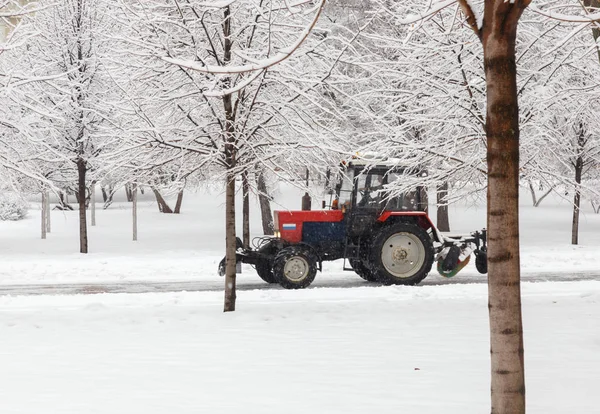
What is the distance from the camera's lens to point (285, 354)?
7.28 metres

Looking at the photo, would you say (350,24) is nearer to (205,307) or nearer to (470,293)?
(470,293)

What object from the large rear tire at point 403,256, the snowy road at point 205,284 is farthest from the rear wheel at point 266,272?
the large rear tire at point 403,256

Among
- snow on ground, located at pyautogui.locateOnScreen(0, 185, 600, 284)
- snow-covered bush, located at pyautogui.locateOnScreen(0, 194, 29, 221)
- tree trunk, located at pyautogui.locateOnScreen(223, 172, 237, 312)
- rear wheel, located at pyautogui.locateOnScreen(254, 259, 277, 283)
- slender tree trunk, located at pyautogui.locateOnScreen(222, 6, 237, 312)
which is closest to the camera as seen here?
slender tree trunk, located at pyautogui.locateOnScreen(222, 6, 237, 312)

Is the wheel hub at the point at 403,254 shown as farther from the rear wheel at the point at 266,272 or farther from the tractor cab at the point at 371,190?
the rear wheel at the point at 266,272

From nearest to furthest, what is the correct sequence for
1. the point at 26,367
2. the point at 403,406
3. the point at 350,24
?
the point at 403,406
the point at 26,367
the point at 350,24

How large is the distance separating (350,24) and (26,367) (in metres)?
17.7

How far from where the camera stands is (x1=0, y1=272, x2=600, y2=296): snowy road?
13211 millimetres

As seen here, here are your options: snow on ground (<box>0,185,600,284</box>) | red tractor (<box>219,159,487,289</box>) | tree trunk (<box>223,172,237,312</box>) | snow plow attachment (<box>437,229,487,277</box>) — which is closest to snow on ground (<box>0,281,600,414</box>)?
tree trunk (<box>223,172,237,312</box>)

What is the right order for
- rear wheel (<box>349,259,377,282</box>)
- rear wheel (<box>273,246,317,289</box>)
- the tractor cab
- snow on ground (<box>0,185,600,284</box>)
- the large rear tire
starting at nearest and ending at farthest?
rear wheel (<box>273,246,317,289</box>) < the tractor cab < the large rear tire < rear wheel (<box>349,259,377,282</box>) < snow on ground (<box>0,185,600,284</box>)

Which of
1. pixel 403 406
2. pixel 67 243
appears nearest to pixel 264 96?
pixel 403 406

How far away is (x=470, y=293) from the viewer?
1180 centimetres

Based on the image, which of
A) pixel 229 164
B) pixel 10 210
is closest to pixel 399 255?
pixel 229 164

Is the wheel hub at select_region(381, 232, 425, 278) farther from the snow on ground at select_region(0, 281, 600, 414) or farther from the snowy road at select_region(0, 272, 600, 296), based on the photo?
the snow on ground at select_region(0, 281, 600, 414)

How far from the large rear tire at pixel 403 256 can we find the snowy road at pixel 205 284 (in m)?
0.33
